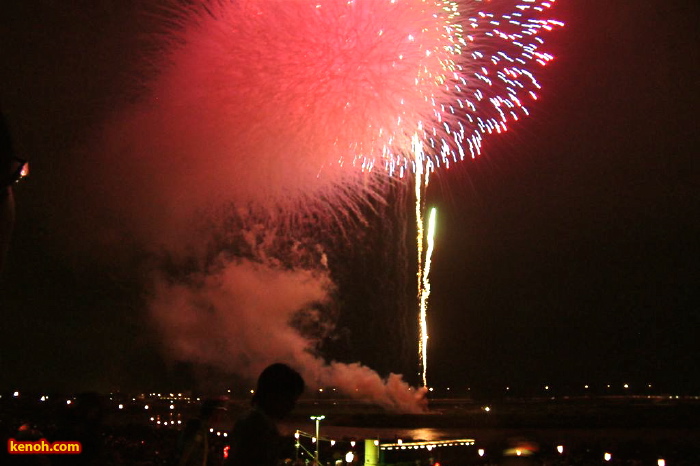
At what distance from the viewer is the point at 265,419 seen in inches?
92.4

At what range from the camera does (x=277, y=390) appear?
8.06 feet

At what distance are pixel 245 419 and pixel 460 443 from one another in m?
16.9

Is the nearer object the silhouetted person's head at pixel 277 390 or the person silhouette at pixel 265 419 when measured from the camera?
the person silhouette at pixel 265 419

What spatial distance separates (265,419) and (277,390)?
14 centimetres

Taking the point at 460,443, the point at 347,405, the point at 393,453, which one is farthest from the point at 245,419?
the point at 347,405

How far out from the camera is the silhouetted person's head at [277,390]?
2436mm

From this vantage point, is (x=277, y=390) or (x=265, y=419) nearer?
(x=265, y=419)

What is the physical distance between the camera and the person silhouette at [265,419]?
2.28 metres

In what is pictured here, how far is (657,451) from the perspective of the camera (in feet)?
70.2

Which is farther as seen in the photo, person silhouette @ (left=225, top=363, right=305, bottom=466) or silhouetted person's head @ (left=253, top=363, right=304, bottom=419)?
silhouetted person's head @ (left=253, top=363, right=304, bottom=419)

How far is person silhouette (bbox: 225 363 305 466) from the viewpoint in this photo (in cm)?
228

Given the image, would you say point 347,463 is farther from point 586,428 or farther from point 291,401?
point 586,428

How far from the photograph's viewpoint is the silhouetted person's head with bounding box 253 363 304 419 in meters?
2.44

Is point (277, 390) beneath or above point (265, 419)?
above
